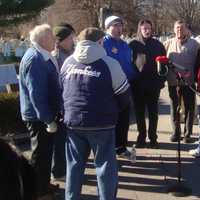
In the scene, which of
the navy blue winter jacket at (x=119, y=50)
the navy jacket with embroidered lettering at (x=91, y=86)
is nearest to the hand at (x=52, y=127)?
the navy jacket with embroidered lettering at (x=91, y=86)

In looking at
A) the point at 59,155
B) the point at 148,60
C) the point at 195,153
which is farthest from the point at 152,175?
the point at 148,60

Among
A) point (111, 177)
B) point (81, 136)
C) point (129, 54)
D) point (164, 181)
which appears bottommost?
point (164, 181)

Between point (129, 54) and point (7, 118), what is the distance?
7.86 feet

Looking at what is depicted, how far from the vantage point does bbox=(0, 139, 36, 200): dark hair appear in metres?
2.04

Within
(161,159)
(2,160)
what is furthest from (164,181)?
(2,160)

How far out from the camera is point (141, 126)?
28.1ft

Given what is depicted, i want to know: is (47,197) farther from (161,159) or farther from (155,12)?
(155,12)

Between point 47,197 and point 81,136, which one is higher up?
point 81,136

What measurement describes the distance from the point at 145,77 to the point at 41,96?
2.94 metres

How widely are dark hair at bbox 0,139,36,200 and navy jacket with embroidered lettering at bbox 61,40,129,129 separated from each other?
2909 millimetres

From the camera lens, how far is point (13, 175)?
6.71 ft

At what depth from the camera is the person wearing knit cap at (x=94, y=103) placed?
5.01 meters

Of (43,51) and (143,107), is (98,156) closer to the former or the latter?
(43,51)

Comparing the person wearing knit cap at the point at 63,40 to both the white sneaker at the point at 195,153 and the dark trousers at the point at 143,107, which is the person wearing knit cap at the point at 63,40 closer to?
the dark trousers at the point at 143,107
